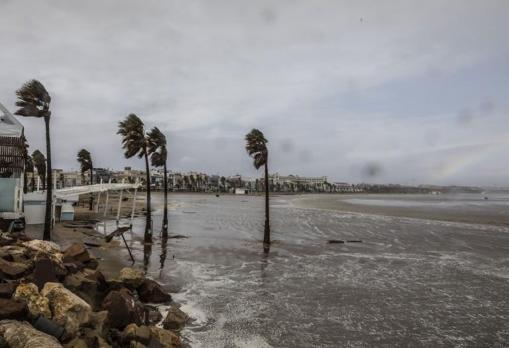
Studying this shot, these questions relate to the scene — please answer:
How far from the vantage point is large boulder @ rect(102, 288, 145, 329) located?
947 centimetres

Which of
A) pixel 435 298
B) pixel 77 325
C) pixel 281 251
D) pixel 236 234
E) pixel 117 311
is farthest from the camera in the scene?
pixel 236 234

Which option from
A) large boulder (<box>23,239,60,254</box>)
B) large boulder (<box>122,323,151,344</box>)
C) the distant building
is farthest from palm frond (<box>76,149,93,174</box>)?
large boulder (<box>122,323,151,344</box>)

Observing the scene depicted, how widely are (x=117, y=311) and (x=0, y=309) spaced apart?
276 cm

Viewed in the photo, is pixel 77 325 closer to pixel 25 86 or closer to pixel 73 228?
pixel 25 86

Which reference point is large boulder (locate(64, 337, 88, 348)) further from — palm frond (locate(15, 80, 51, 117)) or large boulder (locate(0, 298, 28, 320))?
palm frond (locate(15, 80, 51, 117))

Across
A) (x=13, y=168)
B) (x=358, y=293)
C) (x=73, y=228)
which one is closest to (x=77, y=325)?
(x=358, y=293)

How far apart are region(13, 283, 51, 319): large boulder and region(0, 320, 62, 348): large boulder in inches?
53.8

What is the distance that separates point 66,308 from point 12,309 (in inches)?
54.4

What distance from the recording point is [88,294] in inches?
433

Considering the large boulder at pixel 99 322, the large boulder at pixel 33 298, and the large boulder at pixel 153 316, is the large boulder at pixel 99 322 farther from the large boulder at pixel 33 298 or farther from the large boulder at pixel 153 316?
Result: the large boulder at pixel 153 316

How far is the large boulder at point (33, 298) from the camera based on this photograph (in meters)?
8.48

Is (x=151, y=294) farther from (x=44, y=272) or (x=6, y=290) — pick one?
(x=6, y=290)

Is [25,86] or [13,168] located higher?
[25,86]

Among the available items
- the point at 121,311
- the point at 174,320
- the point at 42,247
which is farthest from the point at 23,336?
the point at 42,247
